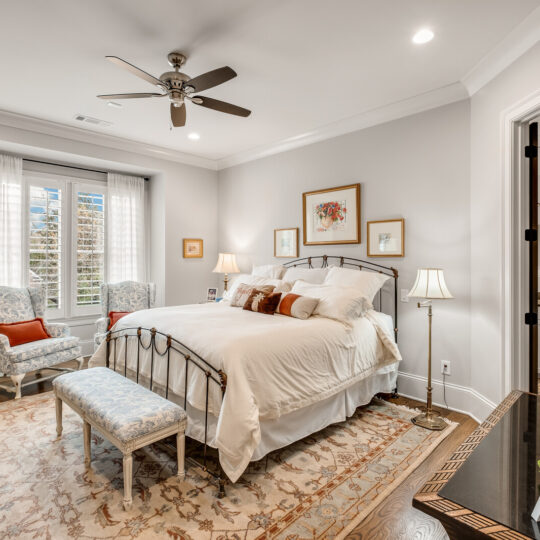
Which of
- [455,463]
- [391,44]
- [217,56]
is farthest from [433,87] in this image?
[455,463]

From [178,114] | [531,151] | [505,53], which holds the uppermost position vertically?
[505,53]

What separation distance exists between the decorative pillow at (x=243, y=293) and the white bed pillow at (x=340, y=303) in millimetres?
465

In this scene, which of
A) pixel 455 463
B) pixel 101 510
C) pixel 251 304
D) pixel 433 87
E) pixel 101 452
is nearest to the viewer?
pixel 455 463

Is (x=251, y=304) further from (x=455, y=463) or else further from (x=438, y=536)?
(x=455, y=463)

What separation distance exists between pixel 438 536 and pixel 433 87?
344 centimetres

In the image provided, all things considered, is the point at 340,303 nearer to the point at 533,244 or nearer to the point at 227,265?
the point at 533,244

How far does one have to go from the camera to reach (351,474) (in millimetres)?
2340

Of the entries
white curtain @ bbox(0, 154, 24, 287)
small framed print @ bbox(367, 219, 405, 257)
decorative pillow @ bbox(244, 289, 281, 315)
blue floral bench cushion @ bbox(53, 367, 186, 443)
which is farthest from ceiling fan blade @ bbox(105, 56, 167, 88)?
white curtain @ bbox(0, 154, 24, 287)

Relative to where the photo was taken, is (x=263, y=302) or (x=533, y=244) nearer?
(x=533, y=244)

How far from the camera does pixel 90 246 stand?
205 inches

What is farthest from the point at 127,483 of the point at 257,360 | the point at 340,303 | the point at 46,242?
the point at 46,242

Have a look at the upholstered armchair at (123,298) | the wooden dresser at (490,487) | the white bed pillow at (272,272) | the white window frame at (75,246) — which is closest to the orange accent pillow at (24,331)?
the upholstered armchair at (123,298)

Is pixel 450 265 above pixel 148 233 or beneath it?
beneath

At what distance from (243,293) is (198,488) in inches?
77.0
